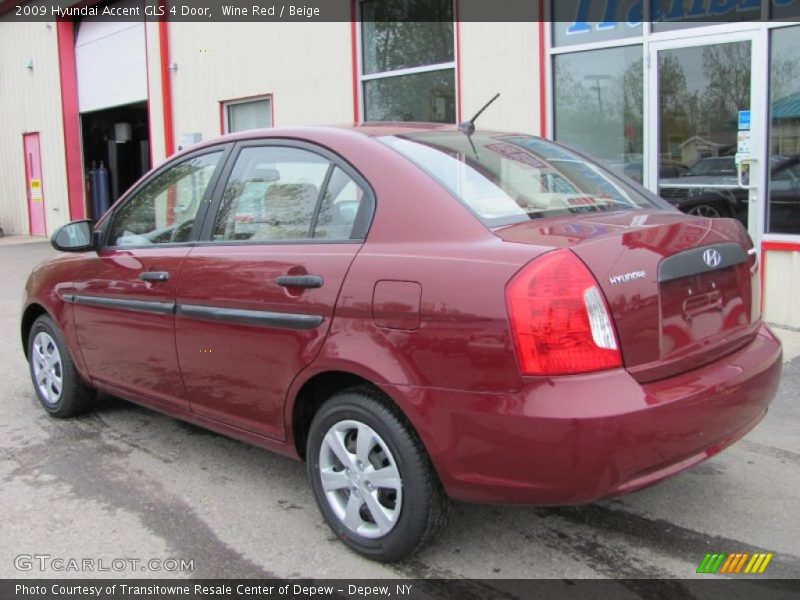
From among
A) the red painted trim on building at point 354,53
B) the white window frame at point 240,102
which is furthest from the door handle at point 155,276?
the white window frame at point 240,102

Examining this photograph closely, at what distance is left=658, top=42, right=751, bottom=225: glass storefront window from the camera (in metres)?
6.70

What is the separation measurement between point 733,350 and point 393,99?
7.33 m

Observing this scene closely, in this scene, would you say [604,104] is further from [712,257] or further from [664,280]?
[664,280]

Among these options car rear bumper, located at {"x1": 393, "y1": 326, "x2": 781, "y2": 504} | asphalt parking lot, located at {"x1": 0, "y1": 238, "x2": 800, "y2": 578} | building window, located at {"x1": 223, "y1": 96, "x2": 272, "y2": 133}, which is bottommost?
asphalt parking lot, located at {"x1": 0, "y1": 238, "x2": 800, "y2": 578}

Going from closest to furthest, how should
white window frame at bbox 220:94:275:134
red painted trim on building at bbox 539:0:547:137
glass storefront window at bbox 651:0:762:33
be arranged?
glass storefront window at bbox 651:0:762:33
red painted trim on building at bbox 539:0:547:137
white window frame at bbox 220:94:275:134

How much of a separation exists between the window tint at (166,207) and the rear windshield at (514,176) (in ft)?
3.64

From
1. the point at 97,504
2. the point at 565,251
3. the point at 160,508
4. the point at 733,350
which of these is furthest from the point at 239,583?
the point at 733,350

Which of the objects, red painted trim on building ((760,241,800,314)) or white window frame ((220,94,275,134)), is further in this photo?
white window frame ((220,94,275,134))

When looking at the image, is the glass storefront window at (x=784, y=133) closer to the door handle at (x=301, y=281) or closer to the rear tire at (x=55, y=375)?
the door handle at (x=301, y=281)

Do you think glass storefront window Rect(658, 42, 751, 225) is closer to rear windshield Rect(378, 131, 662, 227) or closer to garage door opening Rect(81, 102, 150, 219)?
rear windshield Rect(378, 131, 662, 227)

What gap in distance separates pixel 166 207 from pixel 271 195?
2.82ft

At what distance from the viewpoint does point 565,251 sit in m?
2.59

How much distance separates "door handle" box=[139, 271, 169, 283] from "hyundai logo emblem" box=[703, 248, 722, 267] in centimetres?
238

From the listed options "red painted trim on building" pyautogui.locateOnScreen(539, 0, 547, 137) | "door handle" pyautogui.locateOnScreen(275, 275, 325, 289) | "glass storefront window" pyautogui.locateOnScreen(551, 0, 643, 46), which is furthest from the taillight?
"red painted trim on building" pyautogui.locateOnScreen(539, 0, 547, 137)
